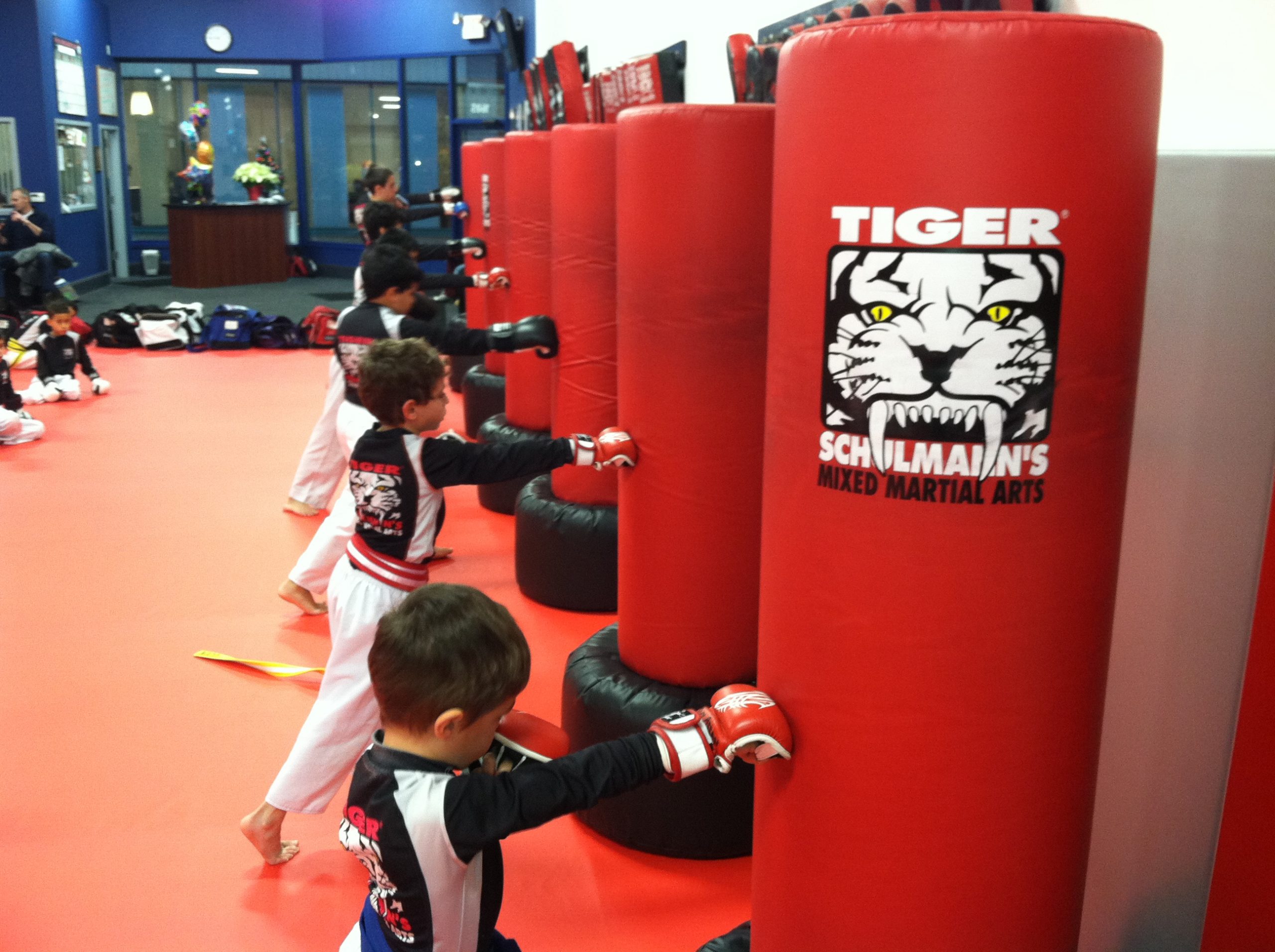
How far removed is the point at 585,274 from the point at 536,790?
2.48 metres

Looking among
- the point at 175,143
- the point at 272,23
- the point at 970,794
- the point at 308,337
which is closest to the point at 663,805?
the point at 970,794

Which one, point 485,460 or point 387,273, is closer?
point 485,460

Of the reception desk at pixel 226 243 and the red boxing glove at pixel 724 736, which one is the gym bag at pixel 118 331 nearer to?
the reception desk at pixel 226 243

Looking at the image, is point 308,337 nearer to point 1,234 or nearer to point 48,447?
point 1,234

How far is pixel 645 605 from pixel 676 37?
14.1 ft

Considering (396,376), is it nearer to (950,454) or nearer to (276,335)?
(950,454)

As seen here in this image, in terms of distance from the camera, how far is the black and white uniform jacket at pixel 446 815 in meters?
1.62

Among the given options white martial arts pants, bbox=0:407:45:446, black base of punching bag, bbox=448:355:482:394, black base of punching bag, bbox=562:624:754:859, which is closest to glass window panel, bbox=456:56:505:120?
black base of punching bag, bbox=448:355:482:394

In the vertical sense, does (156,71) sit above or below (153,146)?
above

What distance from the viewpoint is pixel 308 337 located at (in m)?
11.1

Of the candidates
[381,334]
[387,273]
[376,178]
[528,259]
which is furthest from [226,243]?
[381,334]

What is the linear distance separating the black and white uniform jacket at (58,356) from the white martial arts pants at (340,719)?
6550 mm

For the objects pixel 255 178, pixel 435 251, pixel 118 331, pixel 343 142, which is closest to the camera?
pixel 435 251

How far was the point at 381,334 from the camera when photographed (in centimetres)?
442
